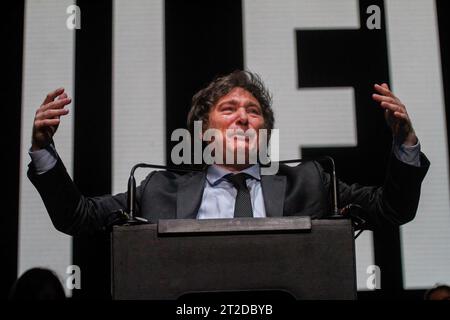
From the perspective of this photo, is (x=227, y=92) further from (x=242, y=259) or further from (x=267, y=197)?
(x=242, y=259)

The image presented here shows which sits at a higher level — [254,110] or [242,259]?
[254,110]

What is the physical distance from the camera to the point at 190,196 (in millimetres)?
1845

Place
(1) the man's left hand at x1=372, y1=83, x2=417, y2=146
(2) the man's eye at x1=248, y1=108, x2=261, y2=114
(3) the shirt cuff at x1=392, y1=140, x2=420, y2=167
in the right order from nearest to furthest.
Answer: (1) the man's left hand at x1=372, y1=83, x2=417, y2=146
(3) the shirt cuff at x1=392, y1=140, x2=420, y2=167
(2) the man's eye at x1=248, y1=108, x2=261, y2=114

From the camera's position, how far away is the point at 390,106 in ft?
5.01

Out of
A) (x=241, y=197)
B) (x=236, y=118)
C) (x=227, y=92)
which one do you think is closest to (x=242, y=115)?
(x=236, y=118)

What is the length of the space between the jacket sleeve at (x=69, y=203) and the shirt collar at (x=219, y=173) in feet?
0.56

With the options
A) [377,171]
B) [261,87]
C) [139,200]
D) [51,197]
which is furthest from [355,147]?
[51,197]

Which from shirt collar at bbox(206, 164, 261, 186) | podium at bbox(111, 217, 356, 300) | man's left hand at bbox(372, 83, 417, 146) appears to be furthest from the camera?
shirt collar at bbox(206, 164, 261, 186)

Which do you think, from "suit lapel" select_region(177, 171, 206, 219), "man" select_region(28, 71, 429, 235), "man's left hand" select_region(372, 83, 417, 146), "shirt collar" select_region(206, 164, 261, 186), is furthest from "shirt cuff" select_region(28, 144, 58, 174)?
"man's left hand" select_region(372, 83, 417, 146)

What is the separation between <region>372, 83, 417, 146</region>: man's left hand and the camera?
1529 millimetres

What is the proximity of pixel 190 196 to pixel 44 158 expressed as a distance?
359 mm

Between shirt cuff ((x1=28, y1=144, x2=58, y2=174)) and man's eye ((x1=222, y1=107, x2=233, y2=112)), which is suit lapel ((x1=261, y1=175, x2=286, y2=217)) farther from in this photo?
shirt cuff ((x1=28, y1=144, x2=58, y2=174))

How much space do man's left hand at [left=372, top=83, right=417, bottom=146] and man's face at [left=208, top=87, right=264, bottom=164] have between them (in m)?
0.46

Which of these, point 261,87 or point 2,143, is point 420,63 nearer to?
point 261,87
